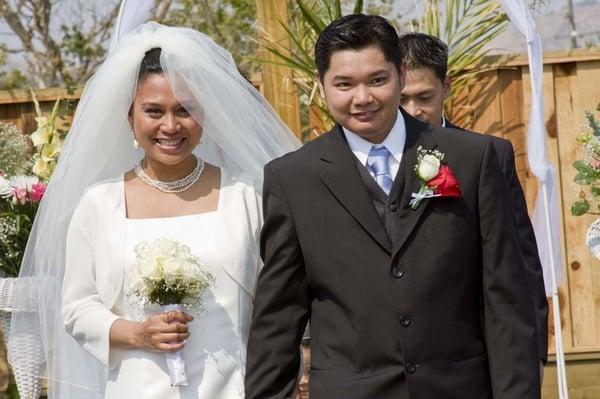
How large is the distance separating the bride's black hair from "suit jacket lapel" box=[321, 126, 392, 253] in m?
0.98

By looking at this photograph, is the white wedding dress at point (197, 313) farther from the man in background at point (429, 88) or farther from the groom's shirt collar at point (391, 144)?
the man in background at point (429, 88)

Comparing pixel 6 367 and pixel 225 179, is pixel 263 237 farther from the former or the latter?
pixel 6 367

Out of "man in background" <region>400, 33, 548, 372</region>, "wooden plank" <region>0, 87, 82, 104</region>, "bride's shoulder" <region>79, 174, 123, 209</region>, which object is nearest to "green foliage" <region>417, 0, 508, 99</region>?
"man in background" <region>400, 33, 548, 372</region>

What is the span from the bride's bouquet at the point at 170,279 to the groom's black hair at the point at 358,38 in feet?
2.77

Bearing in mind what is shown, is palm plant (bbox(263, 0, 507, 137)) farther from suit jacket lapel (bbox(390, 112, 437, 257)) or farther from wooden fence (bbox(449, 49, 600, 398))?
suit jacket lapel (bbox(390, 112, 437, 257))

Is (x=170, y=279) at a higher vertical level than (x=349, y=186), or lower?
lower

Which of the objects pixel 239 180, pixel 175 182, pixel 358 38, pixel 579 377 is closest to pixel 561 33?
pixel 579 377

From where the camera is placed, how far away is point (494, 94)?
902 cm

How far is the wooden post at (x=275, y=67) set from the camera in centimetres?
919

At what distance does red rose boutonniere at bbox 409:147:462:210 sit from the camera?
4496mm

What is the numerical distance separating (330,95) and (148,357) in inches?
49.8

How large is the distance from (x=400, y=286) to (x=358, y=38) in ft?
2.74

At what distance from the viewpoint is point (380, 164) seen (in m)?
4.69

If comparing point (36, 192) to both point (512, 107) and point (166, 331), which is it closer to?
point (166, 331)
